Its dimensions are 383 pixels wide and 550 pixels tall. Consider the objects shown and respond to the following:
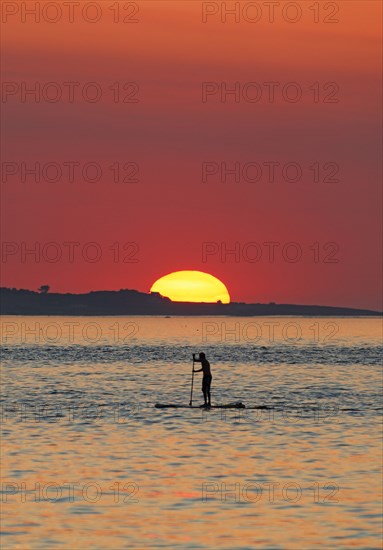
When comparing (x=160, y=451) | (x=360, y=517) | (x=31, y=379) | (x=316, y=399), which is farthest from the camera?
(x=31, y=379)

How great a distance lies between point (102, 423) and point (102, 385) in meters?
33.6

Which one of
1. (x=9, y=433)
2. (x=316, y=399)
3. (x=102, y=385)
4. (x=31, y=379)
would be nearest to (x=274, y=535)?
(x=9, y=433)

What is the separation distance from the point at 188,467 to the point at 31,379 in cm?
5625

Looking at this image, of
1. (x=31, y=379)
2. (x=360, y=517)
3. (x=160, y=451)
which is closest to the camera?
(x=360, y=517)

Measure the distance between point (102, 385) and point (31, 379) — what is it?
8.91 metres

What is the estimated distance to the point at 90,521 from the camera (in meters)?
26.6

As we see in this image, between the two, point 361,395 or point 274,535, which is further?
point 361,395

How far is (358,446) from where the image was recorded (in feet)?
133

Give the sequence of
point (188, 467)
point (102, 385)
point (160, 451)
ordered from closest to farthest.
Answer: point (188, 467)
point (160, 451)
point (102, 385)

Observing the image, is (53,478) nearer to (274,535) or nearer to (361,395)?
(274,535)

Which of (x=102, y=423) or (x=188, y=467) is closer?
(x=188, y=467)

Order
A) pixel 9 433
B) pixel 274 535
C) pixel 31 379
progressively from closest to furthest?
pixel 274 535 → pixel 9 433 → pixel 31 379

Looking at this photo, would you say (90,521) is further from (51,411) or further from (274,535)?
(51,411)

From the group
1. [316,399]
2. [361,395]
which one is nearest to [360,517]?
[316,399]
